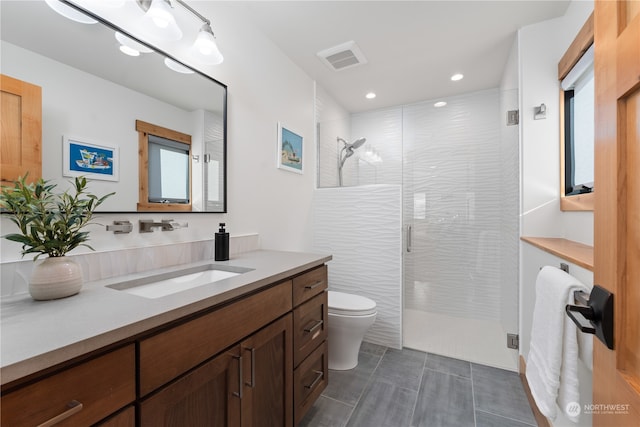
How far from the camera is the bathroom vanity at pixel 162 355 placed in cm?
50

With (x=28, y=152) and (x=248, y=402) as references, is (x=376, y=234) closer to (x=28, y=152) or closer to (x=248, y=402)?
(x=248, y=402)

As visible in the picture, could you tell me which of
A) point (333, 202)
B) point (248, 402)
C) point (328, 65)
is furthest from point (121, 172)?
point (328, 65)

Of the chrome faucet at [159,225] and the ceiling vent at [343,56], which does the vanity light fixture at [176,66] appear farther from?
the ceiling vent at [343,56]

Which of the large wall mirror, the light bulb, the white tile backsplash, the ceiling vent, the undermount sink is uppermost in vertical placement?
the ceiling vent

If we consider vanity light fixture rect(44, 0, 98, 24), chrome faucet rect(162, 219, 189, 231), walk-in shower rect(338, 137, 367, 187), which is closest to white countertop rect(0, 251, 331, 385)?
chrome faucet rect(162, 219, 189, 231)

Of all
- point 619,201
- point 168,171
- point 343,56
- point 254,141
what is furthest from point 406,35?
point 619,201

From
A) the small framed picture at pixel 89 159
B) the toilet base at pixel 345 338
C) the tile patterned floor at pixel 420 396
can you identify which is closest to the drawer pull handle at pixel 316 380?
the tile patterned floor at pixel 420 396

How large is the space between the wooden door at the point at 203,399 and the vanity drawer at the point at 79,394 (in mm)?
85

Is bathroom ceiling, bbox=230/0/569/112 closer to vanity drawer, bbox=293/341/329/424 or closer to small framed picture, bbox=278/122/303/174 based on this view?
small framed picture, bbox=278/122/303/174

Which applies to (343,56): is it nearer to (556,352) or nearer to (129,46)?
(129,46)

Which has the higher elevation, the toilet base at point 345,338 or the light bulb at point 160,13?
the light bulb at point 160,13

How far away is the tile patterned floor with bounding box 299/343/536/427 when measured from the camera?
1482mm

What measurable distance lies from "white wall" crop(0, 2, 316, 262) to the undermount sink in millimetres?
193

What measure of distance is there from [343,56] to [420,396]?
8.47 ft
